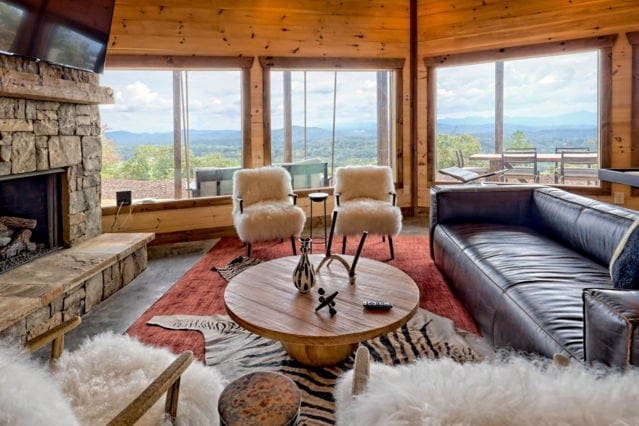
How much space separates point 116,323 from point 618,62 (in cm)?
549

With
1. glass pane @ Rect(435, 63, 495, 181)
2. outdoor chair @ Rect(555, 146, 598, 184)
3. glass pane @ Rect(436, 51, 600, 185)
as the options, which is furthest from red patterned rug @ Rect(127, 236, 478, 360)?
outdoor chair @ Rect(555, 146, 598, 184)

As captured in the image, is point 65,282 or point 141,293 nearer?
point 65,282

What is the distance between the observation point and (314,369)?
6.97ft

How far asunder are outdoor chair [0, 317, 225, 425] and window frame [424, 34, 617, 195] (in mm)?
4972

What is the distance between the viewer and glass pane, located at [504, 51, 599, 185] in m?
5.06

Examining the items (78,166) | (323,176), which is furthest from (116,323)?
(323,176)

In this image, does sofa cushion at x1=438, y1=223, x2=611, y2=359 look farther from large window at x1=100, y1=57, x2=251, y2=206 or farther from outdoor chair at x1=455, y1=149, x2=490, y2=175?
large window at x1=100, y1=57, x2=251, y2=206

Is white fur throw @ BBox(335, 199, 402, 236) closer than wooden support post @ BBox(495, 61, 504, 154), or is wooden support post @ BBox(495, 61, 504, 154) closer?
white fur throw @ BBox(335, 199, 402, 236)

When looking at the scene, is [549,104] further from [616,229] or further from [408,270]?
[616,229]

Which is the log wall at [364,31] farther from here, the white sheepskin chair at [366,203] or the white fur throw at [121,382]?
the white fur throw at [121,382]

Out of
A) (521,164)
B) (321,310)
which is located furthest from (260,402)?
(521,164)

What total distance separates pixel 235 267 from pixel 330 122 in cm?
275

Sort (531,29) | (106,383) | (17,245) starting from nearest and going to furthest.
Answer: (106,383) → (17,245) → (531,29)

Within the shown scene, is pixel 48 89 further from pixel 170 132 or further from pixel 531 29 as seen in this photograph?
pixel 531 29
